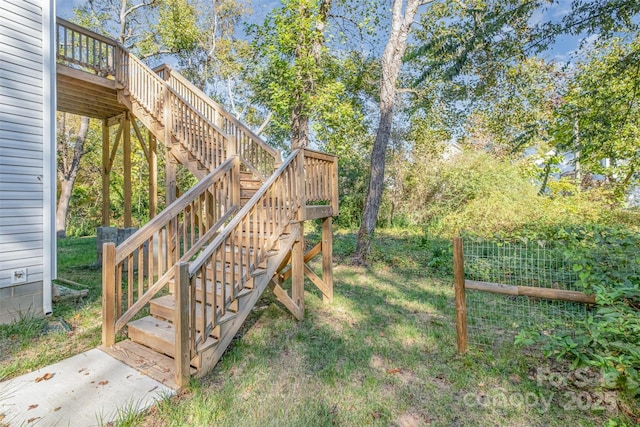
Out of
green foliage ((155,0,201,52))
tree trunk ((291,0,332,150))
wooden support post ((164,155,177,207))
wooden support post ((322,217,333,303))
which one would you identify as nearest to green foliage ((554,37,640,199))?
wooden support post ((322,217,333,303))

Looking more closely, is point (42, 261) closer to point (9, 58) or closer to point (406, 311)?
point (9, 58)

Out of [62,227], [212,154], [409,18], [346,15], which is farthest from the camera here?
[62,227]

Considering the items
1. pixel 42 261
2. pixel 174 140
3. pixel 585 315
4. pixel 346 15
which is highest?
pixel 346 15

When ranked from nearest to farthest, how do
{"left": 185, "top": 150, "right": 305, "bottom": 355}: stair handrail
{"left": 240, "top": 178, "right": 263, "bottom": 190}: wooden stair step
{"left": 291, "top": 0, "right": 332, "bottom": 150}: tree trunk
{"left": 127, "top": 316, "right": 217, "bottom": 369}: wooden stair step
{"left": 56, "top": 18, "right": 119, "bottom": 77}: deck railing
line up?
{"left": 185, "top": 150, "right": 305, "bottom": 355}: stair handrail
{"left": 127, "top": 316, "right": 217, "bottom": 369}: wooden stair step
{"left": 240, "top": 178, "right": 263, "bottom": 190}: wooden stair step
{"left": 56, "top": 18, "right": 119, "bottom": 77}: deck railing
{"left": 291, "top": 0, "right": 332, "bottom": 150}: tree trunk

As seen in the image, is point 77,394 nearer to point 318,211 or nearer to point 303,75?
point 318,211

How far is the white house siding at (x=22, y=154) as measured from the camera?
365cm

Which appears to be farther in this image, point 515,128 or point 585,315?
point 515,128

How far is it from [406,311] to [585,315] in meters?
2.14

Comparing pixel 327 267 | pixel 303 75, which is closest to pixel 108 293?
pixel 327 267

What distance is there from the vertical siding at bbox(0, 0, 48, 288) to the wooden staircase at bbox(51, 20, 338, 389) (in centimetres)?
137

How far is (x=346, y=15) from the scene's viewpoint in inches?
405

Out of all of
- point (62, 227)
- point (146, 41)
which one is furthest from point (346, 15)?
point (62, 227)

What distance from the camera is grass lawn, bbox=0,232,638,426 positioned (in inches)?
90.3

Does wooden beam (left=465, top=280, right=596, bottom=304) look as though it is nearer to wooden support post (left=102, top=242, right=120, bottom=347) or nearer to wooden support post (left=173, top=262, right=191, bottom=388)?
wooden support post (left=173, top=262, right=191, bottom=388)
